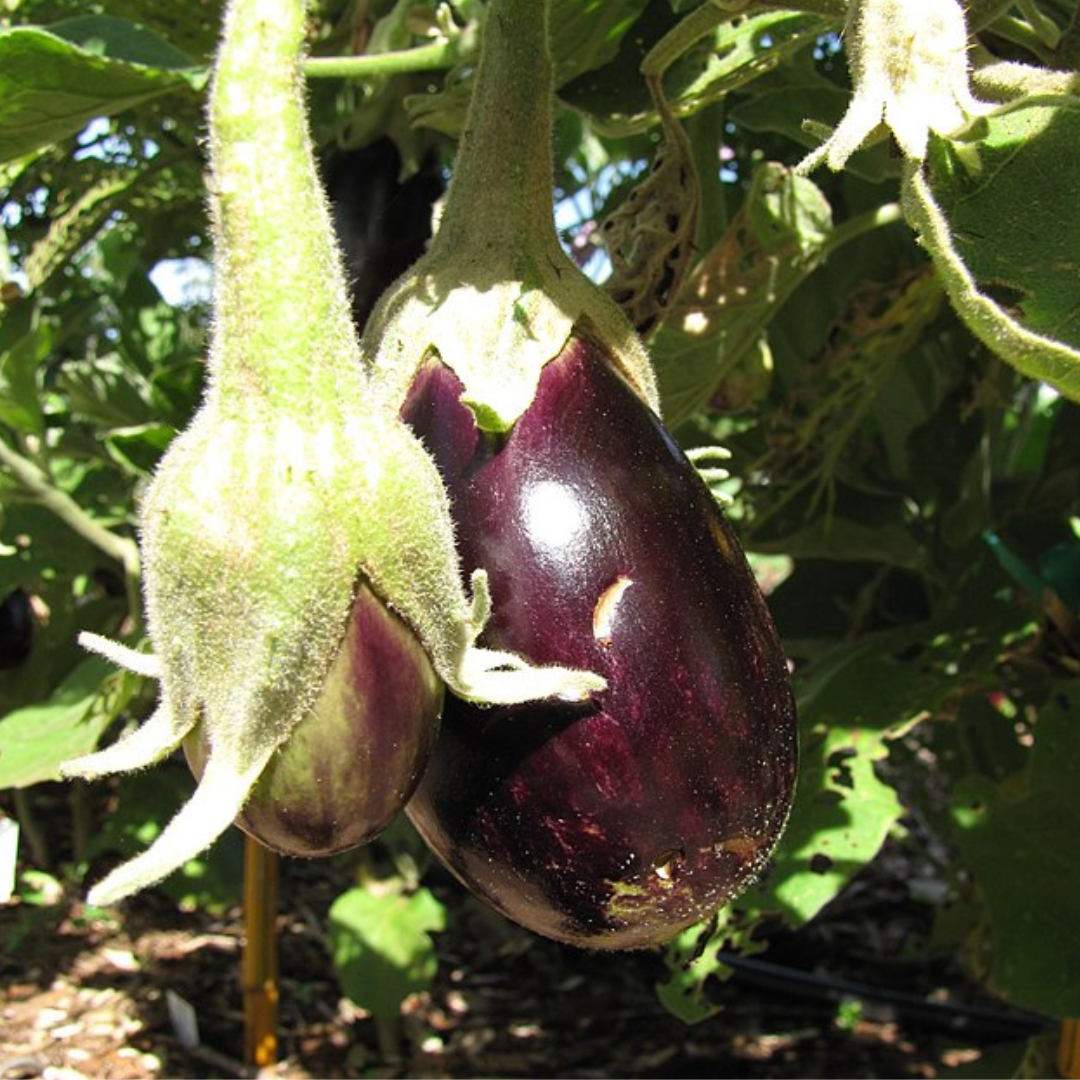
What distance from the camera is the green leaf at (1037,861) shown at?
3.60ft

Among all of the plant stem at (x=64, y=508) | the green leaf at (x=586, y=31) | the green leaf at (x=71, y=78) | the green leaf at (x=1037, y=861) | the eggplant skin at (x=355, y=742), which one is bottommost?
the green leaf at (x=1037, y=861)

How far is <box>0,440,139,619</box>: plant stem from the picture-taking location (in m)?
1.21

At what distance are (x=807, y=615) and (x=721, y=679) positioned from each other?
830 mm

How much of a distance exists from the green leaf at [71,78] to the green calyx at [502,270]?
0.26 m

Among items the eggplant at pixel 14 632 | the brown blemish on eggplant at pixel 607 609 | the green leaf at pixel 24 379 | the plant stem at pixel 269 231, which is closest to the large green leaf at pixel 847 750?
the brown blemish on eggplant at pixel 607 609

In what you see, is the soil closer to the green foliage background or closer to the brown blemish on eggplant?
the green foliage background

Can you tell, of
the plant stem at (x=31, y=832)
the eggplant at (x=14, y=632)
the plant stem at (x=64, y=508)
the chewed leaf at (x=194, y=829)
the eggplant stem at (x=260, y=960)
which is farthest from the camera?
the plant stem at (x=31, y=832)

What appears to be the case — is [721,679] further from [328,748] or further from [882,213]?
[882,213]

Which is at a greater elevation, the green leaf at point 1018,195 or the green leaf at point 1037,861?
the green leaf at point 1018,195

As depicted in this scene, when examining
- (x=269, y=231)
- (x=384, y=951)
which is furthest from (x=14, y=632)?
(x=269, y=231)

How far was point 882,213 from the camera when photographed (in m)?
0.97

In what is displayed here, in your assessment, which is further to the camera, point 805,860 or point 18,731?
point 18,731

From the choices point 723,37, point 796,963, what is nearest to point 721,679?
point 723,37

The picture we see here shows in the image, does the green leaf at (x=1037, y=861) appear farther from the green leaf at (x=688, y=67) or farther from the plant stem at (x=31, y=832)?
the plant stem at (x=31, y=832)
